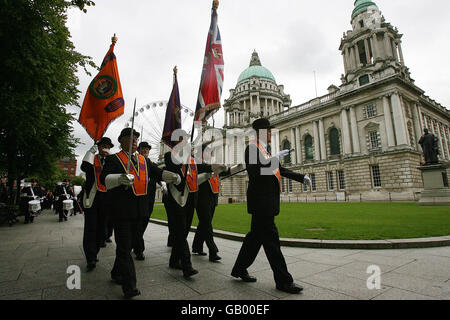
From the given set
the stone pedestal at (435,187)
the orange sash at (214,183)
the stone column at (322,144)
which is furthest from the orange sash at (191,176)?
the stone column at (322,144)

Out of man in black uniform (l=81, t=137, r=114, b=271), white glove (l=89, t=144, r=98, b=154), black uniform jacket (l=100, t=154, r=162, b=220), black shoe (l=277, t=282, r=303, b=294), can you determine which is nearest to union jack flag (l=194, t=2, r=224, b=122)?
white glove (l=89, t=144, r=98, b=154)

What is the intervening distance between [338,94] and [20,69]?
41.6 meters

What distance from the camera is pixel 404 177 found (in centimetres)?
3006

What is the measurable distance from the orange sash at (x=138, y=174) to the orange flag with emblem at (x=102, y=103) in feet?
9.12

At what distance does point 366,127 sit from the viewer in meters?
35.7

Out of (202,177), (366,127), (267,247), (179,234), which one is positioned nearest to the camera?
(267,247)

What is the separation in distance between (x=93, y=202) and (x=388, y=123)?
37744 millimetres

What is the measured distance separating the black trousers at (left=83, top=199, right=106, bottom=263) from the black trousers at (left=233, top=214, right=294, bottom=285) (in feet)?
9.97

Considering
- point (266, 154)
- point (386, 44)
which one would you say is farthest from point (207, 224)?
point (386, 44)

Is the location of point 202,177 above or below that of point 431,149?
below

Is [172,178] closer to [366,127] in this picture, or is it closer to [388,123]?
[388,123]

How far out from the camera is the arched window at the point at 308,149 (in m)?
45.4

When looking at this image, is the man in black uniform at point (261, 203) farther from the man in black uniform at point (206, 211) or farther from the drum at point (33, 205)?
the drum at point (33, 205)

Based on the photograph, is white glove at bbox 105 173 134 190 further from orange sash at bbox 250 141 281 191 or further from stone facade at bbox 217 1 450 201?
stone facade at bbox 217 1 450 201
